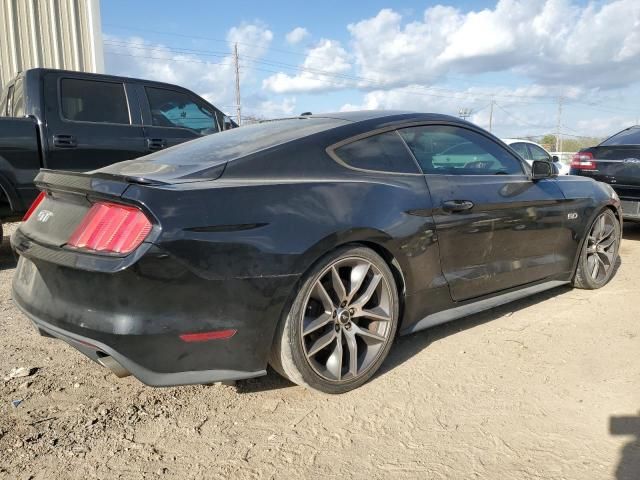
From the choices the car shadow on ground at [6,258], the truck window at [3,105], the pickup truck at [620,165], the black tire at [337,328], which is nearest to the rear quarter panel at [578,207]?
the black tire at [337,328]

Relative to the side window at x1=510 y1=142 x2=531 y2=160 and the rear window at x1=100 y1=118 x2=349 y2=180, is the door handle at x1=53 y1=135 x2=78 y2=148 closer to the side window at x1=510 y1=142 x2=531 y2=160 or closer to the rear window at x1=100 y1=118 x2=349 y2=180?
the rear window at x1=100 y1=118 x2=349 y2=180

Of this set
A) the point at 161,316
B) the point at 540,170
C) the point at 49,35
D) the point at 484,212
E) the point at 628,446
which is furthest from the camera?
the point at 49,35

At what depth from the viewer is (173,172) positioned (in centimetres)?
249

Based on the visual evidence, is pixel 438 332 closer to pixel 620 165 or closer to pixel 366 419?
pixel 366 419

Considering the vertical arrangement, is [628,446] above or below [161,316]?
below

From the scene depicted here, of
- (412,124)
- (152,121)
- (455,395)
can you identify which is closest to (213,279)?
(455,395)

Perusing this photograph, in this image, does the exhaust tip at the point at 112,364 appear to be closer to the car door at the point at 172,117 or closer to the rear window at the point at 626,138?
the car door at the point at 172,117

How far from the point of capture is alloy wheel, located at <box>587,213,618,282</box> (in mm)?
4473

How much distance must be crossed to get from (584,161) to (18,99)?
6.60m

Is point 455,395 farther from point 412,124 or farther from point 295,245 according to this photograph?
point 412,124

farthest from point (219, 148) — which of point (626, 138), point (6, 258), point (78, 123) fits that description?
point (626, 138)

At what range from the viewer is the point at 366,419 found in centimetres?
250

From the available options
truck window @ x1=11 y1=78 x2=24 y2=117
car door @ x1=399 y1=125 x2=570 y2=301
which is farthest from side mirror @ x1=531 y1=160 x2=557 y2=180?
truck window @ x1=11 y1=78 x2=24 y2=117

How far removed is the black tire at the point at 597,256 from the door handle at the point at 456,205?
168 cm
